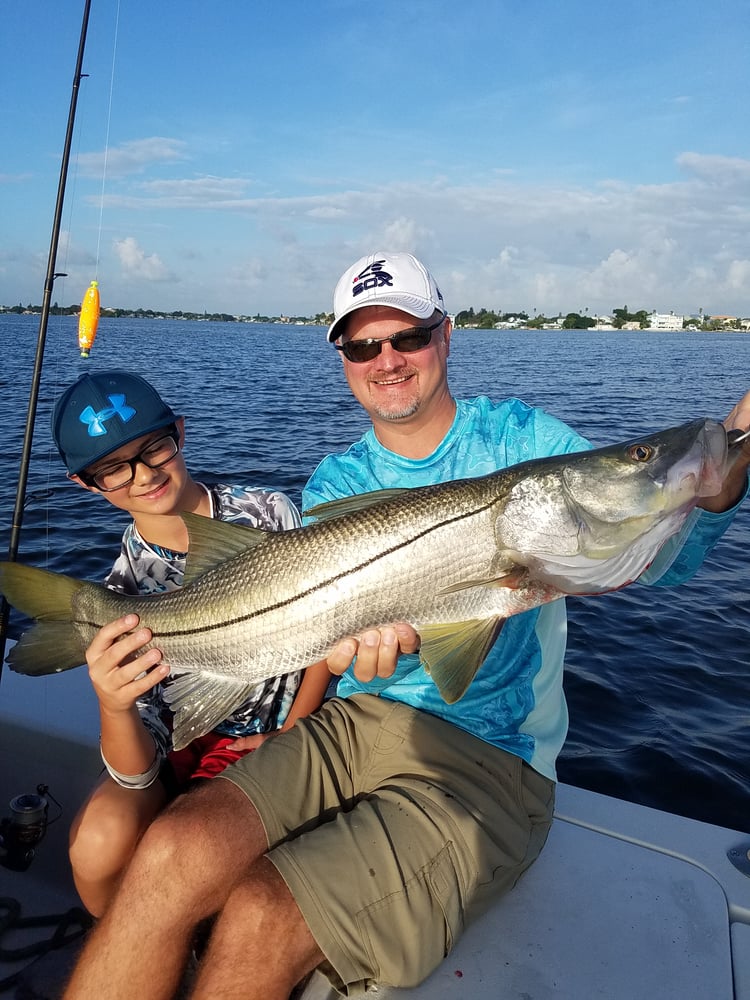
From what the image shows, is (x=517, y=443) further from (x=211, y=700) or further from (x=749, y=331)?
(x=749, y=331)

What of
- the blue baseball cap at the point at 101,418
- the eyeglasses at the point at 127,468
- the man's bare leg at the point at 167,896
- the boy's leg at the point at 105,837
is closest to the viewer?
the man's bare leg at the point at 167,896

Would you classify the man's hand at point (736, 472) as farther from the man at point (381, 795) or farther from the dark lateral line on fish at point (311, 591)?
the dark lateral line on fish at point (311, 591)

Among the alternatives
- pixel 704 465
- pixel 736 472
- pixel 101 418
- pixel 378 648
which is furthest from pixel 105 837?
pixel 736 472

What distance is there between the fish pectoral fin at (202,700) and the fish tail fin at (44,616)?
1.46 feet

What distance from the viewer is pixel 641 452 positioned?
265 centimetres

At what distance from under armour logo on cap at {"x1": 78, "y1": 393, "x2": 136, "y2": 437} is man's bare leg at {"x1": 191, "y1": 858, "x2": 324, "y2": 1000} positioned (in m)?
2.04

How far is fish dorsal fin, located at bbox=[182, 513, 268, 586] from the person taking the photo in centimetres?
308

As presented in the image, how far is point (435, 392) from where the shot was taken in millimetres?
3521

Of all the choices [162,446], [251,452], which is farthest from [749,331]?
[162,446]

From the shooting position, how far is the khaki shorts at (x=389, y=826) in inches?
91.0

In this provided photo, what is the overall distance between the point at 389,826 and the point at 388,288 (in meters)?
2.50

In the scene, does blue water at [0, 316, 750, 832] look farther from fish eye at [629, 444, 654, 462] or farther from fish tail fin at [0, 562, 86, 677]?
fish eye at [629, 444, 654, 462]

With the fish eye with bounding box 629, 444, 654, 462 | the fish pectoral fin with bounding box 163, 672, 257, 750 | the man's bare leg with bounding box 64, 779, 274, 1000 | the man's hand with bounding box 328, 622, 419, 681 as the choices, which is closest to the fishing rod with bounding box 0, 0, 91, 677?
the fish pectoral fin with bounding box 163, 672, 257, 750

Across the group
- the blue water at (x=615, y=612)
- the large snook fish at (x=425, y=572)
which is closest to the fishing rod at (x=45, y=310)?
the blue water at (x=615, y=612)
